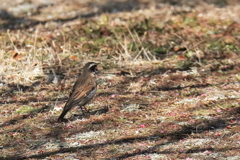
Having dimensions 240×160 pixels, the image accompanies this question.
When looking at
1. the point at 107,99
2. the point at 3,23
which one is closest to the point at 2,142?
the point at 107,99

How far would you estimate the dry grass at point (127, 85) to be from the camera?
277 inches

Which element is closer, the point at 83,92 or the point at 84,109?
the point at 83,92

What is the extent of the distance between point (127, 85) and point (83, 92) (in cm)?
198

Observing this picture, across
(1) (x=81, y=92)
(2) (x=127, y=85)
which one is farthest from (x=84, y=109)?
(2) (x=127, y=85)

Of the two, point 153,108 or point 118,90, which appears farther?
point 118,90

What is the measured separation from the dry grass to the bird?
28 cm

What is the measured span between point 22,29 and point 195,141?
9.58 meters

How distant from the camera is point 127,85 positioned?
33.9 ft

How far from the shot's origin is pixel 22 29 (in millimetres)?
15219

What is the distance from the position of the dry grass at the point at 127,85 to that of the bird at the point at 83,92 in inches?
11.1

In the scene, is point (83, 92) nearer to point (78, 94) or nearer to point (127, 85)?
point (78, 94)

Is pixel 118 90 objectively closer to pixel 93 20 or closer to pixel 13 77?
pixel 13 77

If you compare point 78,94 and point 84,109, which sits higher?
point 78,94

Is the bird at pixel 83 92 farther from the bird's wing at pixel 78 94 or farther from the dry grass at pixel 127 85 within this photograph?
the dry grass at pixel 127 85
